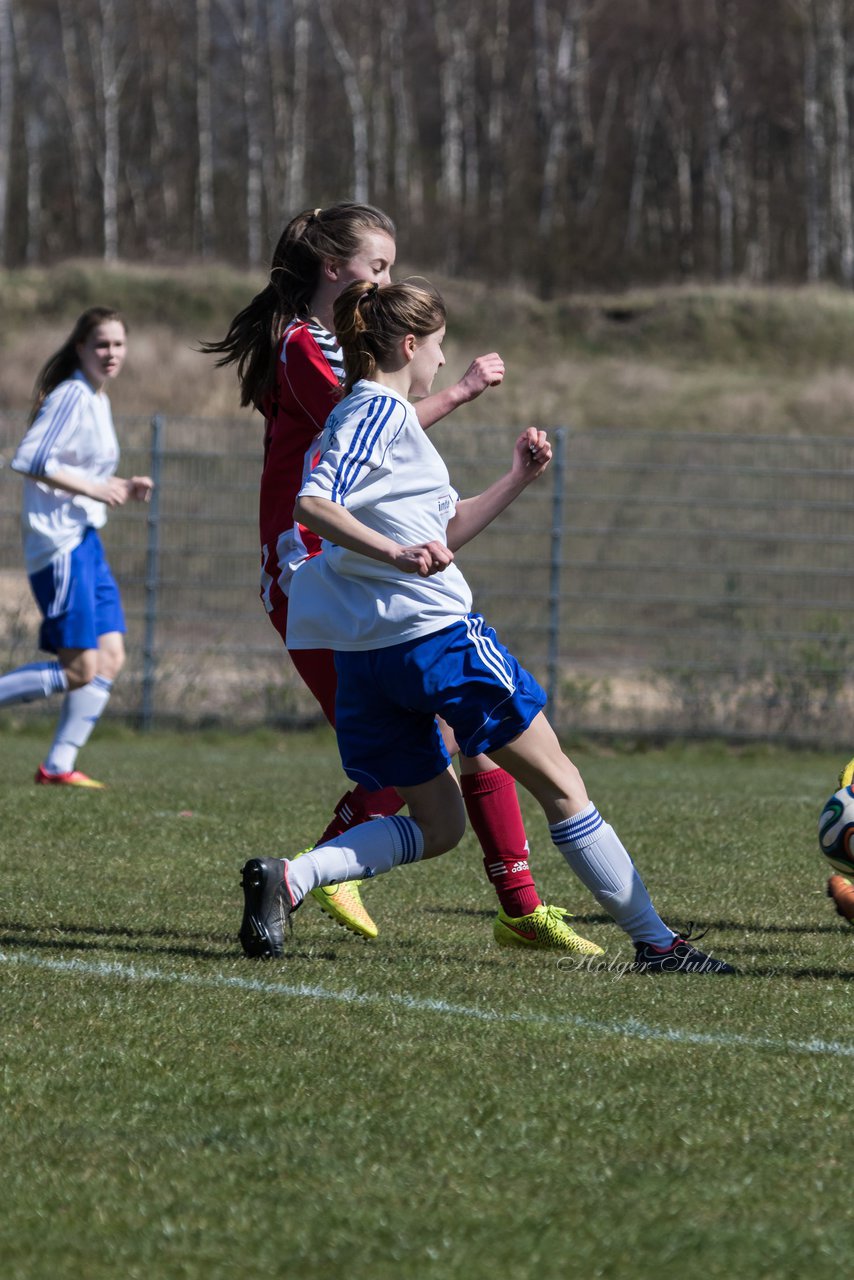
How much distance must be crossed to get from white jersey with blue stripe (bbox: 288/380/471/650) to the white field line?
34.4 inches

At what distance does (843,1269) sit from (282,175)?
47.2 meters

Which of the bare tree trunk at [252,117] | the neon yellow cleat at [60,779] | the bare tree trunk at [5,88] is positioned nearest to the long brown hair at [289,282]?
the neon yellow cleat at [60,779]

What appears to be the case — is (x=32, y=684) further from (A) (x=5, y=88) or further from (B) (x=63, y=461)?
(A) (x=5, y=88)

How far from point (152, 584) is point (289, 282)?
9714mm

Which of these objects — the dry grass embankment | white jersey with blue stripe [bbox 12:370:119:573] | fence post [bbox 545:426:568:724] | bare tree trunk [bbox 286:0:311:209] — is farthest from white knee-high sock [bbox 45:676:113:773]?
bare tree trunk [bbox 286:0:311:209]

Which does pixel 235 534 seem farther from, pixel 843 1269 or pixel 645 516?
pixel 843 1269

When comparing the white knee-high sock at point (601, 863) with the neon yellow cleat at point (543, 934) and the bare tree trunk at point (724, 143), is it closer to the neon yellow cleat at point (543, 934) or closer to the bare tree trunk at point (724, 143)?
the neon yellow cleat at point (543, 934)

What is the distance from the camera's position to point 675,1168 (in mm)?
3035

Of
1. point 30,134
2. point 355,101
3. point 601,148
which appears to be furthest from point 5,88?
point 601,148

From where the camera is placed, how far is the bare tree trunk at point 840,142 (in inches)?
1704

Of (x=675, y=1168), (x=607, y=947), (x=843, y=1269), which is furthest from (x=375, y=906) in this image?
(x=843, y=1269)

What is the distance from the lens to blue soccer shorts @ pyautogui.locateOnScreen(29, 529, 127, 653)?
29.0ft

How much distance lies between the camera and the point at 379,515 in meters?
4.50

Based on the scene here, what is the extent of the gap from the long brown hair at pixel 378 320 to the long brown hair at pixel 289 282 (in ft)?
2.24
